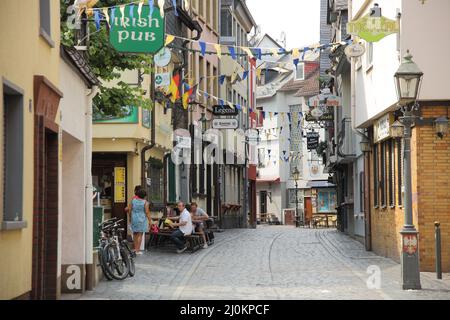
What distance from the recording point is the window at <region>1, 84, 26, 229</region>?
1171cm

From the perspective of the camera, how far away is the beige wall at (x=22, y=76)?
11.0 meters

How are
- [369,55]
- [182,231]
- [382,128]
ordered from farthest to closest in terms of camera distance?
[369,55] < [182,231] < [382,128]

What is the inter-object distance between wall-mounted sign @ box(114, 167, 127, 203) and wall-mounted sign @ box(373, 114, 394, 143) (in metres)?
7.03

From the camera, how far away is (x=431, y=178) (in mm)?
20906

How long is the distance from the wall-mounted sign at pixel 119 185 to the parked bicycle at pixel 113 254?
9.68m

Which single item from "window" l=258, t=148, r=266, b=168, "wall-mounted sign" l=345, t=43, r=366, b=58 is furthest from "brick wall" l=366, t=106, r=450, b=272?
"window" l=258, t=148, r=266, b=168

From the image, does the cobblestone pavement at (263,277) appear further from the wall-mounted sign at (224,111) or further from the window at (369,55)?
the wall-mounted sign at (224,111)

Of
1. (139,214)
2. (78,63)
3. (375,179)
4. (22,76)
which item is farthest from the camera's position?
(375,179)

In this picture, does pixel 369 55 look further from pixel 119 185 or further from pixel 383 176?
pixel 119 185

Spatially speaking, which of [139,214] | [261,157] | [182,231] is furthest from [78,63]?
[261,157]

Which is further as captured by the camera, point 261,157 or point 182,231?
point 261,157

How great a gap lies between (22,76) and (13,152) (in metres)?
0.92

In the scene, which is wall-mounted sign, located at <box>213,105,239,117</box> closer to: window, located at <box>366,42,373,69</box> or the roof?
window, located at <box>366,42,373,69</box>

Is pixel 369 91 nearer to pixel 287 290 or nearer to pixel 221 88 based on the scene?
pixel 287 290
